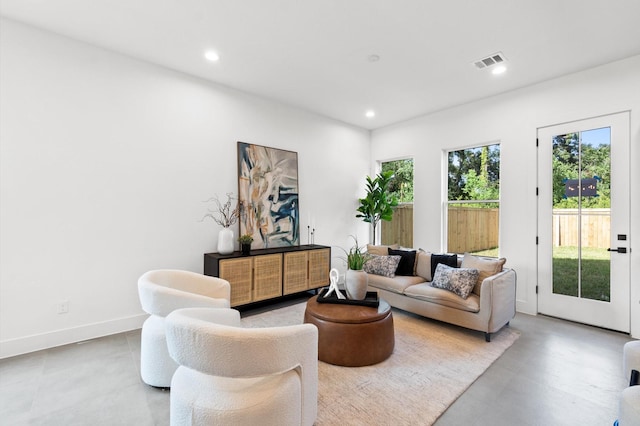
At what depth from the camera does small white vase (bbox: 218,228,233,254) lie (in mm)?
3938

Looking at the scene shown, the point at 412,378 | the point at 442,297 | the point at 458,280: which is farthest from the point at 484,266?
the point at 412,378

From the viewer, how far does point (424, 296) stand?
354 cm

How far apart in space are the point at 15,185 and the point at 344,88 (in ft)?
12.7

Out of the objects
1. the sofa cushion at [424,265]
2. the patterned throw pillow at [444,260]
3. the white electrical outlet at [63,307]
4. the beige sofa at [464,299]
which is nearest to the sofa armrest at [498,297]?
the beige sofa at [464,299]

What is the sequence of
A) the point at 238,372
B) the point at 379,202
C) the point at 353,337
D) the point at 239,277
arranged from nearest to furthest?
the point at 238,372 < the point at 353,337 < the point at 239,277 < the point at 379,202

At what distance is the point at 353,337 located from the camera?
254 centimetres

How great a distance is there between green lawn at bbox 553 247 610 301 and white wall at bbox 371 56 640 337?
228 mm

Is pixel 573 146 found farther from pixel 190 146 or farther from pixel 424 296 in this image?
pixel 190 146

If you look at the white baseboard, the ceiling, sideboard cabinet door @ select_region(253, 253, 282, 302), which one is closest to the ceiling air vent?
the ceiling

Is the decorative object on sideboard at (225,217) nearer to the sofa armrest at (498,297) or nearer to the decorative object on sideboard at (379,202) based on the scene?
the decorative object on sideboard at (379,202)

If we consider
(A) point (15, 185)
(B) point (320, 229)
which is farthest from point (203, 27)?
(B) point (320, 229)

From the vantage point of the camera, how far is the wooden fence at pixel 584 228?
3.52 m

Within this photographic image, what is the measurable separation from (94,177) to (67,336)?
166cm

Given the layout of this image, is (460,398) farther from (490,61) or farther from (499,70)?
(499,70)
